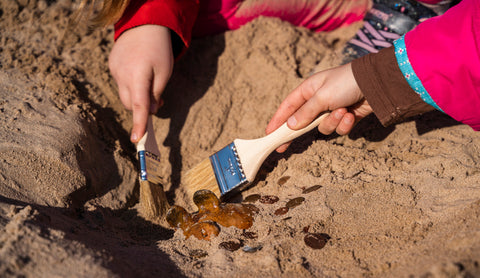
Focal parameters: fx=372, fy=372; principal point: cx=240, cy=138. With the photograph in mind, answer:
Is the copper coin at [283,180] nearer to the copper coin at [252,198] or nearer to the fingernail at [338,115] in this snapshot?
the copper coin at [252,198]

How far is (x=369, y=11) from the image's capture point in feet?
9.78

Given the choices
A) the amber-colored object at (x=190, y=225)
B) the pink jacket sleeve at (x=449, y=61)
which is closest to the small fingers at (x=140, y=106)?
the amber-colored object at (x=190, y=225)

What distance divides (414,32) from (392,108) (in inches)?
14.5

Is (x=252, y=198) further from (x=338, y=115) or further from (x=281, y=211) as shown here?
(x=338, y=115)

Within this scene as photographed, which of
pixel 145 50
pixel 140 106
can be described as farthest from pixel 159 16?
pixel 140 106

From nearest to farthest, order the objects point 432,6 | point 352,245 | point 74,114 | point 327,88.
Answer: point 352,245
point 327,88
point 74,114
point 432,6

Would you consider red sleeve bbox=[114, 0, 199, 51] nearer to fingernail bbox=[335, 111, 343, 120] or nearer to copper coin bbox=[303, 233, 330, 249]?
fingernail bbox=[335, 111, 343, 120]

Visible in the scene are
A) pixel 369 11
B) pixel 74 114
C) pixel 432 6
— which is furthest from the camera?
pixel 369 11

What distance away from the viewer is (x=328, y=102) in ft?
6.26

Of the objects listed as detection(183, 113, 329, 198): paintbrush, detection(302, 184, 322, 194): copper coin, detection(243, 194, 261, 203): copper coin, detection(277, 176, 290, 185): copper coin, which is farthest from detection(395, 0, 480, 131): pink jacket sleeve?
detection(243, 194, 261, 203): copper coin

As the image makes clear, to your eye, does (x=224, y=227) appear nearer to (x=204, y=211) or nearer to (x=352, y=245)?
(x=204, y=211)

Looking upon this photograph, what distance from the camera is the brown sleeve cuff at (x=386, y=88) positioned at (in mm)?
1769

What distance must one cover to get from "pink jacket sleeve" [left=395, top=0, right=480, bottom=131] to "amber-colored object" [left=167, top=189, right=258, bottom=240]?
1001mm

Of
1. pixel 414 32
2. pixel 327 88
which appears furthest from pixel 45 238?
pixel 414 32
